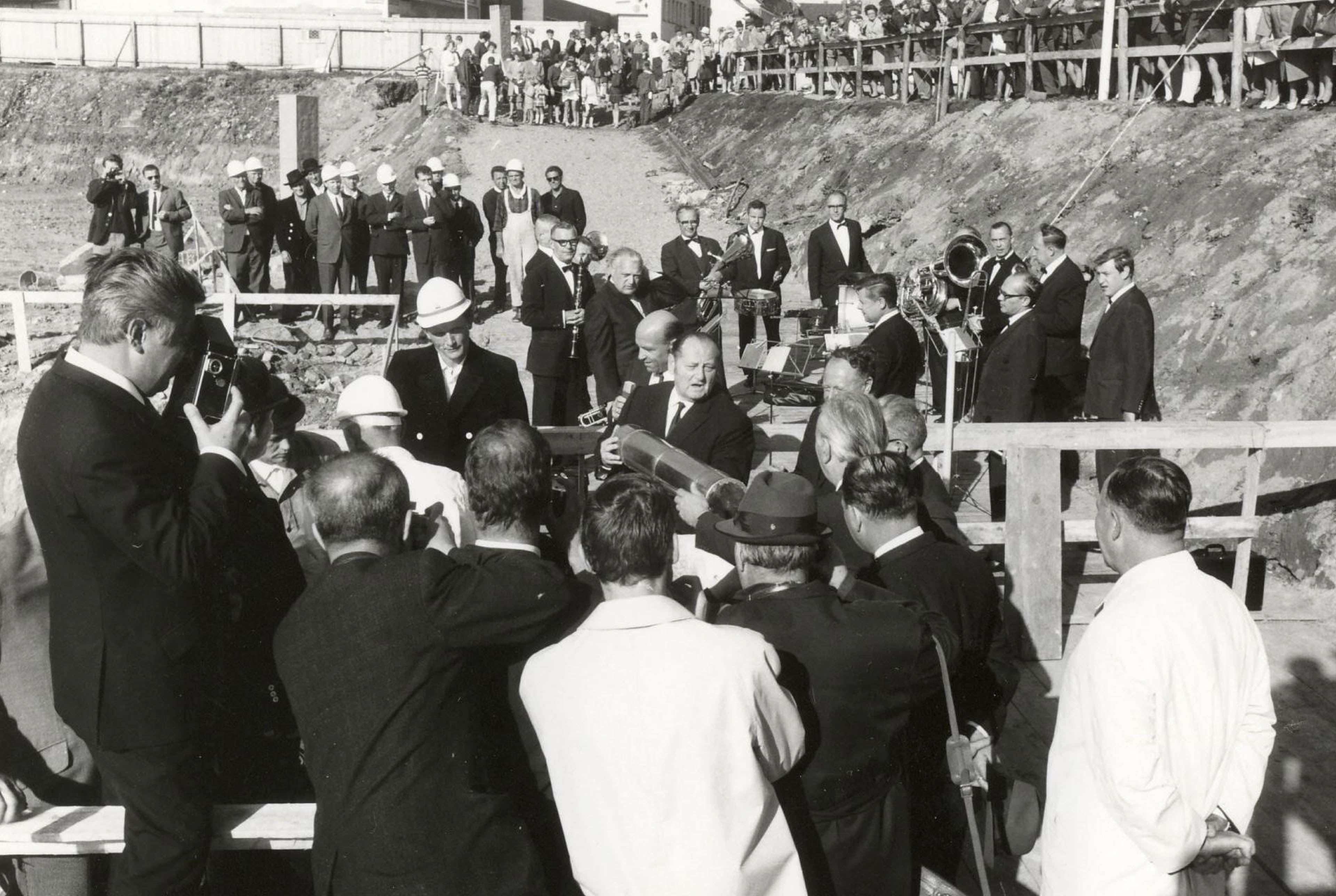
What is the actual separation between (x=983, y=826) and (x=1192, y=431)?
3025 mm

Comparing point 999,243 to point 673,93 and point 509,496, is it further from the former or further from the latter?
point 673,93

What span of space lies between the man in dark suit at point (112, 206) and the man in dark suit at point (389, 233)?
3.62 meters

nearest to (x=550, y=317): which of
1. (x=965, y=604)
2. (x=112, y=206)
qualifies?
(x=965, y=604)

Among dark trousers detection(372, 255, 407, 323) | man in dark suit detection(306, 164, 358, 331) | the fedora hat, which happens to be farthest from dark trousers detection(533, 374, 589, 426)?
man in dark suit detection(306, 164, 358, 331)

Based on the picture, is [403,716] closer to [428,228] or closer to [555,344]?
[555,344]

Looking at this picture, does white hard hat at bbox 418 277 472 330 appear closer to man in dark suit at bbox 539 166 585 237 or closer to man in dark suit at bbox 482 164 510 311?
man in dark suit at bbox 539 166 585 237

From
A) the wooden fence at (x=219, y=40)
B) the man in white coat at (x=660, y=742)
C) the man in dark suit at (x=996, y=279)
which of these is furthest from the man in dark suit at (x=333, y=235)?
the wooden fence at (x=219, y=40)

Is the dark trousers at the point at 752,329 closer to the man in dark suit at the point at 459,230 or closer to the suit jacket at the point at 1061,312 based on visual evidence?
the suit jacket at the point at 1061,312

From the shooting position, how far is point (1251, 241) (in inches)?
448

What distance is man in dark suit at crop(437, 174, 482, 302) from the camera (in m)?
15.4

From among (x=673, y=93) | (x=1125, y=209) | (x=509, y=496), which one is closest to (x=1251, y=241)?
(x=1125, y=209)

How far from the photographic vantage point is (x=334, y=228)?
15.3 meters

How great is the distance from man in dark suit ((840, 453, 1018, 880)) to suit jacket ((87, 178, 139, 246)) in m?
15.3

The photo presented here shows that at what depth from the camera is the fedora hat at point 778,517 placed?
3.19m
